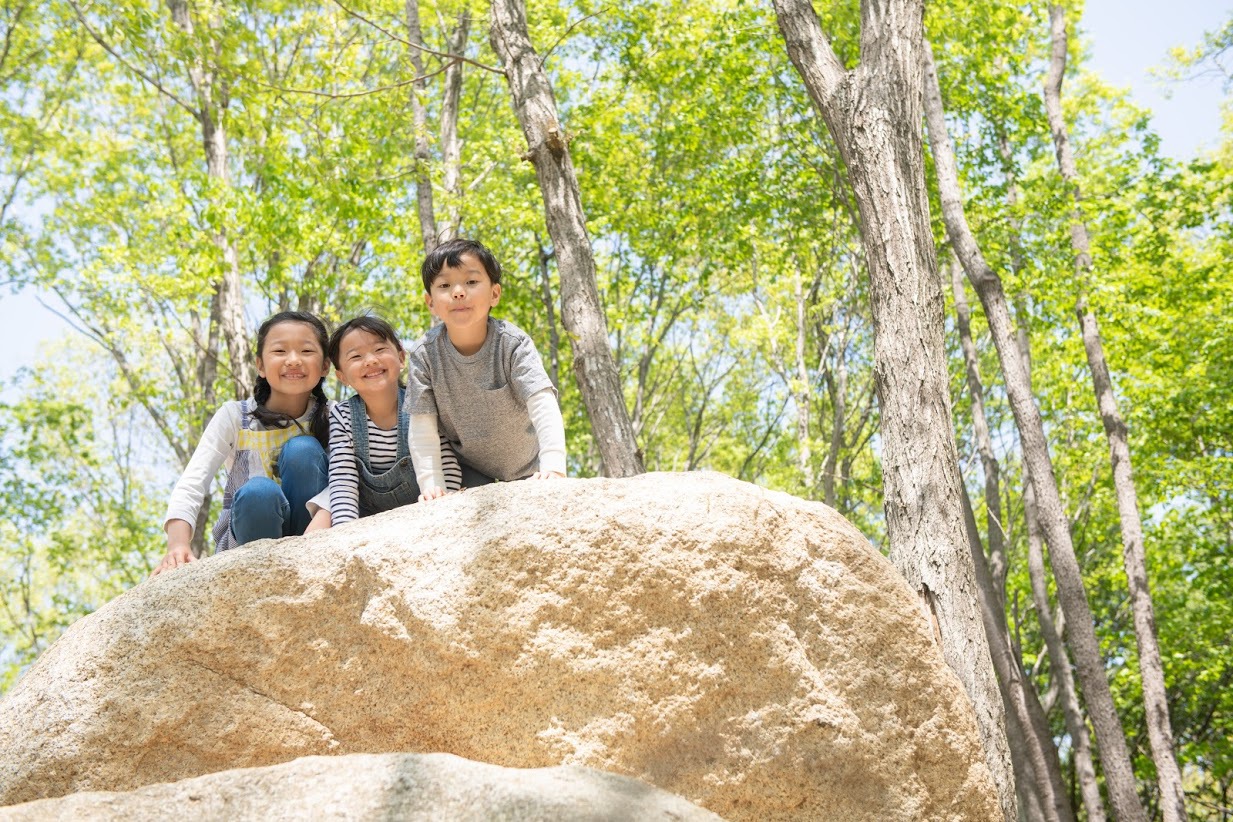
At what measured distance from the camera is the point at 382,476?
4.29 m

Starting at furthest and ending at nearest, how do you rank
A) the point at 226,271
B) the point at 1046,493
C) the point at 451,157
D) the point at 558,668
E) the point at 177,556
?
the point at 451,157 < the point at 226,271 < the point at 1046,493 < the point at 177,556 < the point at 558,668

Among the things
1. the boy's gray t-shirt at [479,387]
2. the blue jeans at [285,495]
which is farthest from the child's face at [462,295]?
the blue jeans at [285,495]

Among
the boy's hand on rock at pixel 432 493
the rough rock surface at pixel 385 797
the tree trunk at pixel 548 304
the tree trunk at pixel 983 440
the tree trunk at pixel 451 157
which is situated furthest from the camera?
the tree trunk at pixel 548 304

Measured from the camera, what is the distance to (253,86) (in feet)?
28.1

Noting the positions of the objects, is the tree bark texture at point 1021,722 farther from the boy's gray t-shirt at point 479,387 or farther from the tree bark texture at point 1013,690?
the boy's gray t-shirt at point 479,387

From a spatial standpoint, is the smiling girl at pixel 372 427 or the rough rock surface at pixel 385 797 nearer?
the rough rock surface at pixel 385 797

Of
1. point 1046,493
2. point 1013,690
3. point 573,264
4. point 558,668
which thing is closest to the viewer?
point 558,668

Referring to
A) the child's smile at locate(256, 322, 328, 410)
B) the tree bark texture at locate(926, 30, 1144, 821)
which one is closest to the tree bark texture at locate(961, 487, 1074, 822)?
the tree bark texture at locate(926, 30, 1144, 821)

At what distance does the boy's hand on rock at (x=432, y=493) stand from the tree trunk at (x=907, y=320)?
2081 mm

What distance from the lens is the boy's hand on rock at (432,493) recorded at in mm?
3909

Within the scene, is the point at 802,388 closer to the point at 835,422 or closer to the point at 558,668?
the point at 835,422

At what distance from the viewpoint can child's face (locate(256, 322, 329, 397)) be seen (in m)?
4.43

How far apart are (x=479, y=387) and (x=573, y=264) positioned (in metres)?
2.53

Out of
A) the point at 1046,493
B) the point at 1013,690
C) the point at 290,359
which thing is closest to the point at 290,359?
the point at 290,359
